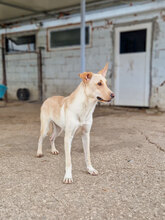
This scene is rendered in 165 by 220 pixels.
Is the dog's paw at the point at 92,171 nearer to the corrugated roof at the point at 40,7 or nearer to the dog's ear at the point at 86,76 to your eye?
the dog's ear at the point at 86,76

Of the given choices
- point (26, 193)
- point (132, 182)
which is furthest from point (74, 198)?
point (132, 182)

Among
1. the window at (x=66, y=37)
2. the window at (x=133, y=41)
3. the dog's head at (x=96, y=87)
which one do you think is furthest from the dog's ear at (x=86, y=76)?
the window at (x=66, y=37)

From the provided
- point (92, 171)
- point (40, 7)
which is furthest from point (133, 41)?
point (92, 171)

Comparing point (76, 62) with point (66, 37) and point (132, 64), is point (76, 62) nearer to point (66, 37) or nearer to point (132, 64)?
point (66, 37)

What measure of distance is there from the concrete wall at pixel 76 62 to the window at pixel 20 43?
15.1 inches

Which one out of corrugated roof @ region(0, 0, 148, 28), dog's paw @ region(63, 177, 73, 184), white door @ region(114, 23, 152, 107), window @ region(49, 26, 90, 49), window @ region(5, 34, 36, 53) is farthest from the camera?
window @ region(5, 34, 36, 53)

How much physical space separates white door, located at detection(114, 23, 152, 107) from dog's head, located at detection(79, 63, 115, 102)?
5099mm

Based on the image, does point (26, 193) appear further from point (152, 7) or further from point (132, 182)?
point (152, 7)

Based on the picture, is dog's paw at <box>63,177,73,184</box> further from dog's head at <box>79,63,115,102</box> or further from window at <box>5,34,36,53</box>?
window at <box>5,34,36,53</box>

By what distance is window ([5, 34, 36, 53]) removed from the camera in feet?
32.0

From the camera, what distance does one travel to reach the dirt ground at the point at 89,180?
6.23ft

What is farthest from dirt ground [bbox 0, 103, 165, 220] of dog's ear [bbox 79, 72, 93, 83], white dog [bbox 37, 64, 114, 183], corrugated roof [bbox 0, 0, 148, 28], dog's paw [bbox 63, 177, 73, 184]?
corrugated roof [bbox 0, 0, 148, 28]

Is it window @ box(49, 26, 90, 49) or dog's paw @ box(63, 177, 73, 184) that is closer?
dog's paw @ box(63, 177, 73, 184)

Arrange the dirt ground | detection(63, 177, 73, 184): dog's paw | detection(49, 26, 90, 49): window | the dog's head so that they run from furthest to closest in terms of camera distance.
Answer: detection(49, 26, 90, 49): window
detection(63, 177, 73, 184): dog's paw
the dog's head
the dirt ground
